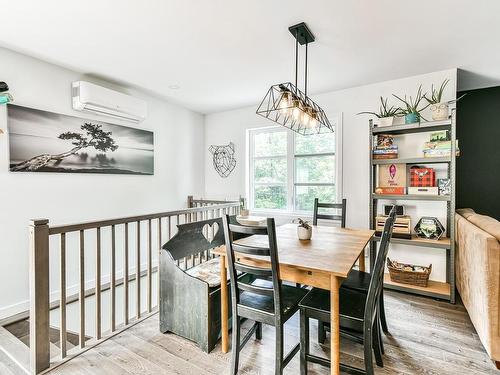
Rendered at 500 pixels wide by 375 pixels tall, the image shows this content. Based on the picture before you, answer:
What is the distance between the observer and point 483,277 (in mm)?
1913

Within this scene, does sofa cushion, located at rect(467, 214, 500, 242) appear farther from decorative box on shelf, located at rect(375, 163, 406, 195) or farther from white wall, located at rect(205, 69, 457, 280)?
decorative box on shelf, located at rect(375, 163, 406, 195)

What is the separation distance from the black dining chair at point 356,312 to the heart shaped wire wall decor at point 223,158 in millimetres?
3287

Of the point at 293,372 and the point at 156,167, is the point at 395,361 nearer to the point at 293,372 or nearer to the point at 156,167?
the point at 293,372

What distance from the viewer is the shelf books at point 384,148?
10.4 ft

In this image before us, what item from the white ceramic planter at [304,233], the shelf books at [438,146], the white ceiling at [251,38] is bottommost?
the white ceramic planter at [304,233]

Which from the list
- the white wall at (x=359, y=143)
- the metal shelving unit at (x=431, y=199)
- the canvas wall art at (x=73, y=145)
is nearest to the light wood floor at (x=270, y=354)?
the metal shelving unit at (x=431, y=199)

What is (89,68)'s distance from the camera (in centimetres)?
309

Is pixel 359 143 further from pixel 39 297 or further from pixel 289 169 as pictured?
pixel 39 297

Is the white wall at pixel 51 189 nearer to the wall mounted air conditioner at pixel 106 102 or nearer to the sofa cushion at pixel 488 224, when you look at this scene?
the wall mounted air conditioner at pixel 106 102

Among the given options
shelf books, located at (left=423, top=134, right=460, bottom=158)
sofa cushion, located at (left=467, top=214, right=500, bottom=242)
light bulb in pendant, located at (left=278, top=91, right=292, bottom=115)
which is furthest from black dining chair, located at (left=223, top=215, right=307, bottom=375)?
shelf books, located at (left=423, top=134, right=460, bottom=158)

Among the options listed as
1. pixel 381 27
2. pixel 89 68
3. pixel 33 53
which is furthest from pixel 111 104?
pixel 381 27

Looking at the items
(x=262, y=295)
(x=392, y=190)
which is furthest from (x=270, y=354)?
(x=392, y=190)

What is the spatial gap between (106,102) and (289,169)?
105 inches

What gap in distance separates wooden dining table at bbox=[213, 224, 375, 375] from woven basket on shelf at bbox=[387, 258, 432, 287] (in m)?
0.91
